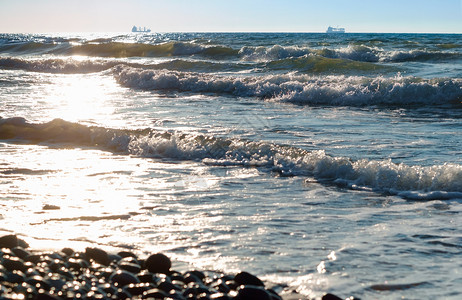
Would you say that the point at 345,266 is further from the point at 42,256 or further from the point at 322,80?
the point at 322,80

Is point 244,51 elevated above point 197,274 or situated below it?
above

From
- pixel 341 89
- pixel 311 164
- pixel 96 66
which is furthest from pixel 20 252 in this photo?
pixel 96 66

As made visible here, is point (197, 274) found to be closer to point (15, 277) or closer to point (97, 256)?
point (97, 256)

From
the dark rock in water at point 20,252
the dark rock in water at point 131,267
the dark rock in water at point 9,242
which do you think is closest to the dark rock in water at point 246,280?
the dark rock in water at point 131,267

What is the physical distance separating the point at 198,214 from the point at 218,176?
63.7 inches

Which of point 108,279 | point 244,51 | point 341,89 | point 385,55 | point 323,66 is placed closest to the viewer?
point 108,279

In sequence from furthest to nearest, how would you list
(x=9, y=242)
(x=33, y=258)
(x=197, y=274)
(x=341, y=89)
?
(x=341, y=89) → (x=9, y=242) → (x=33, y=258) → (x=197, y=274)

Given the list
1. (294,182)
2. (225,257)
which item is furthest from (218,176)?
(225,257)

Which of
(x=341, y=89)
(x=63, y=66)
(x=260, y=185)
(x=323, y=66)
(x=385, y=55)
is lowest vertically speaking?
(x=260, y=185)

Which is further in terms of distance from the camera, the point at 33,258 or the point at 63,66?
the point at 63,66

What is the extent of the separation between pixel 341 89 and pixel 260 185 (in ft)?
29.7

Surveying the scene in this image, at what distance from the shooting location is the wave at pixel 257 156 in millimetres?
5602

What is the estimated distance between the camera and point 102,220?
14.8 ft

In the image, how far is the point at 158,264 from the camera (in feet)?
10.8
